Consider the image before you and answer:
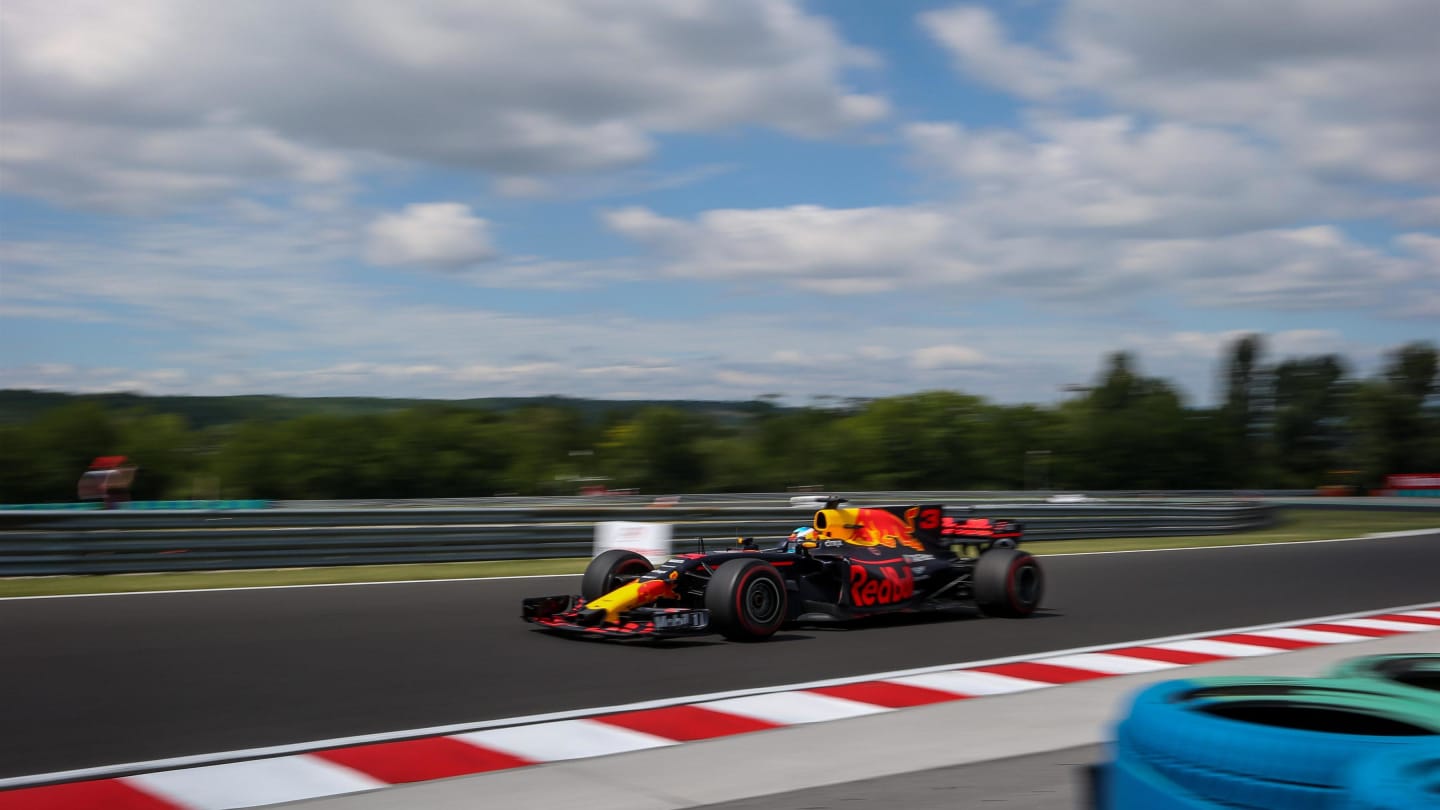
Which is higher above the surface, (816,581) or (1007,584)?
(816,581)

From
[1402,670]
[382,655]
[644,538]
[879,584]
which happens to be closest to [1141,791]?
[1402,670]

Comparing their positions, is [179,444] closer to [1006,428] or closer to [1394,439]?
[1006,428]

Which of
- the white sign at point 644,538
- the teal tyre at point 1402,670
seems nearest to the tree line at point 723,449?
the white sign at point 644,538

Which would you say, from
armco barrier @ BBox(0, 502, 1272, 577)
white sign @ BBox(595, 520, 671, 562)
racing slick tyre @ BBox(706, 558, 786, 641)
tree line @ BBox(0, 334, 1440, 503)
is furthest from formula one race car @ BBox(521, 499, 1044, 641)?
tree line @ BBox(0, 334, 1440, 503)

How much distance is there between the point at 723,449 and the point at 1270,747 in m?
98.1

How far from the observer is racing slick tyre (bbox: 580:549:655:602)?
1073cm

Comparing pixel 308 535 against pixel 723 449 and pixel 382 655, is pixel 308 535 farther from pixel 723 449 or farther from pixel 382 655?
pixel 723 449

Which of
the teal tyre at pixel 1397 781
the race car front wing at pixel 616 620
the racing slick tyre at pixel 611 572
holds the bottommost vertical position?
the race car front wing at pixel 616 620

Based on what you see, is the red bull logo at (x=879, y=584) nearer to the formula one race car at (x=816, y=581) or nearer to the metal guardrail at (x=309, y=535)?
the formula one race car at (x=816, y=581)

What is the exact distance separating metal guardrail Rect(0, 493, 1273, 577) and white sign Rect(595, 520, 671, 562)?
1039 mm

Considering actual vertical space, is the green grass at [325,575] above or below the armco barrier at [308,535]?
below

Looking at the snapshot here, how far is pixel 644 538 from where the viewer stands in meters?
14.1

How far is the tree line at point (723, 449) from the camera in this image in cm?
8625

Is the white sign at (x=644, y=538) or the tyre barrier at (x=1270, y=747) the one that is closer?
the tyre barrier at (x=1270, y=747)
